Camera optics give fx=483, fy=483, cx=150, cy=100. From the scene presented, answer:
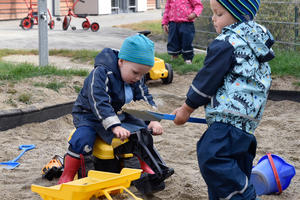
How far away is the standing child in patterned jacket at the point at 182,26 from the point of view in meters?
6.91

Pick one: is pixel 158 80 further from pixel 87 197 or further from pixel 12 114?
pixel 87 197

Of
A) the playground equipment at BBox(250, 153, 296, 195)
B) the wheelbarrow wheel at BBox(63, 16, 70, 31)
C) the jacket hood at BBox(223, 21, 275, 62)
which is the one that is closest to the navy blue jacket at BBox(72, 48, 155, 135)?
the jacket hood at BBox(223, 21, 275, 62)

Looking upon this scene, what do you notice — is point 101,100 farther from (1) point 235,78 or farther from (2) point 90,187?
(1) point 235,78

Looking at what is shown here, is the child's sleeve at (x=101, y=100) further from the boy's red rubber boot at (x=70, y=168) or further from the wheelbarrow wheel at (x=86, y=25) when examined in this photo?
the wheelbarrow wheel at (x=86, y=25)

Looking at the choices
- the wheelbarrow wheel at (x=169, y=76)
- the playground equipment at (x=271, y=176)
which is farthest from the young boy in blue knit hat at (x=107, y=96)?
the wheelbarrow wheel at (x=169, y=76)

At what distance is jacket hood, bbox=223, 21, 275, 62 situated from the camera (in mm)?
2182

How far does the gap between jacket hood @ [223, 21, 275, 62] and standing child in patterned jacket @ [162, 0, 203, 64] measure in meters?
4.68

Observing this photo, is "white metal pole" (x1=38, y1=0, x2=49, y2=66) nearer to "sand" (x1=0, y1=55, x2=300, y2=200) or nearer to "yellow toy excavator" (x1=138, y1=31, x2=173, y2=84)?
"sand" (x1=0, y1=55, x2=300, y2=200)

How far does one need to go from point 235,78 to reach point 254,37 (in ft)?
0.68

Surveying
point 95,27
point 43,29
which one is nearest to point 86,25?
point 95,27

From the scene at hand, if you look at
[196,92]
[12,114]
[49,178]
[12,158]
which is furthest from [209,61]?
[12,114]

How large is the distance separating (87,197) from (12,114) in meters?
1.91

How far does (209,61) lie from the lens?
214cm

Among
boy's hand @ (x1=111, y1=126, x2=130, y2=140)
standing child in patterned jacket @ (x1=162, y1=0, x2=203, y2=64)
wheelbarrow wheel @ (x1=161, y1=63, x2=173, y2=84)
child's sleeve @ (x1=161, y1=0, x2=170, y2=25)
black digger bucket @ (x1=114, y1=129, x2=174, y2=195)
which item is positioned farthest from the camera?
child's sleeve @ (x1=161, y1=0, x2=170, y2=25)
